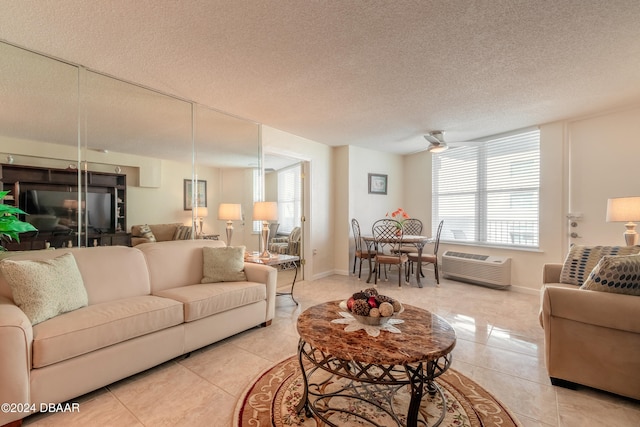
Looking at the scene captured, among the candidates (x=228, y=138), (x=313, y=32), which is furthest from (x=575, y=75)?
(x=228, y=138)

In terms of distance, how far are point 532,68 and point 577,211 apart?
2.38m

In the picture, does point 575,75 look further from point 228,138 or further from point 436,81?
point 228,138

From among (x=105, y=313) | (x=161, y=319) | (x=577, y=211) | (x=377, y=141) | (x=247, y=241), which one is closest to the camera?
(x=105, y=313)

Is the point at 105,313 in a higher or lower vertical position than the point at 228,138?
lower

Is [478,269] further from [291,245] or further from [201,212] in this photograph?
[201,212]

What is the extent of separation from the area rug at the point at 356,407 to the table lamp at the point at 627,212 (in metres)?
2.50

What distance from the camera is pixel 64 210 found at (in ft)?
8.18

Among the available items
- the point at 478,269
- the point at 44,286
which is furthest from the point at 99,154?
the point at 478,269

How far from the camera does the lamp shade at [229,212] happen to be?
3.60 m

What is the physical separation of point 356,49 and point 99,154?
2.45 meters

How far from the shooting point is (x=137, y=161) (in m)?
2.92

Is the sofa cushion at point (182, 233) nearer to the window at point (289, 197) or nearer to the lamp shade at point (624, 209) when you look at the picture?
the window at point (289, 197)

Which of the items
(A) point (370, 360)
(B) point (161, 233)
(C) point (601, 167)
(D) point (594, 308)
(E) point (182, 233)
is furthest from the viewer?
(C) point (601, 167)

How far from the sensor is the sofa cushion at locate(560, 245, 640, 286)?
2.38m
